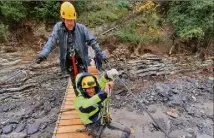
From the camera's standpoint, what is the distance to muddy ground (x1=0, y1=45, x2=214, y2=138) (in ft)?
21.5

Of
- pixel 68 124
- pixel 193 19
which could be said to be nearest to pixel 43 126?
pixel 68 124

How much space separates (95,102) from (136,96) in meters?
4.37

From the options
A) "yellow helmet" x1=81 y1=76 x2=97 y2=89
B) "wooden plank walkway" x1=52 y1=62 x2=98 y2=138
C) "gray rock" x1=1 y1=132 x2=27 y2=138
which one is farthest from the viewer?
"gray rock" x1=1 y1=132 x2=27 y2=138

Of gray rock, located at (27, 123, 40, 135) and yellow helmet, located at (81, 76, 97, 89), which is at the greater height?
yellow helmet, located at (81, 76, 97, 89)

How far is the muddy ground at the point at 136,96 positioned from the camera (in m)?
6.54

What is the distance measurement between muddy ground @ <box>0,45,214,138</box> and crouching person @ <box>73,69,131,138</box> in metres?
2.06

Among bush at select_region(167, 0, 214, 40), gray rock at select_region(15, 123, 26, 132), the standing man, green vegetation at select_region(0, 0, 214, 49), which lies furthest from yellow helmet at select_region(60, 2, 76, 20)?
bush at select_region(167, 0, 214, 40)

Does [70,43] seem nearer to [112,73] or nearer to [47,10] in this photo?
[112,73]

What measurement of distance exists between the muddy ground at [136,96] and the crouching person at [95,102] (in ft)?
6.75

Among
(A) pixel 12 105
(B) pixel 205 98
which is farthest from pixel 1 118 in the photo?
(B) pixel 205 98

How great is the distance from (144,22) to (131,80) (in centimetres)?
297

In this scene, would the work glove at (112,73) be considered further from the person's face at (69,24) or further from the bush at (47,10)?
the bush at (47,10)

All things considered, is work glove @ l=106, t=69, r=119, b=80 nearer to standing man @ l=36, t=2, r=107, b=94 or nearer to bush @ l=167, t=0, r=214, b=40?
standing man @ l=36, t=2, r=107, b=94

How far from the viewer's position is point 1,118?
682cm
